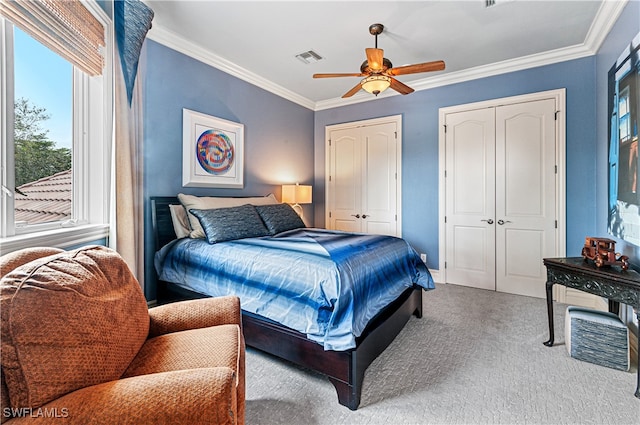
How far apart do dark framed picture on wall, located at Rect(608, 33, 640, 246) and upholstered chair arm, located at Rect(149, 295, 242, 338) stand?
2573 millimetres

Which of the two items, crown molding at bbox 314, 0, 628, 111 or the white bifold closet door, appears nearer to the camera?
crown molding at bbox 314, 0, 628, 111

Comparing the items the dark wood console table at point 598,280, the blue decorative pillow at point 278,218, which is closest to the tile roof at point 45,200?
the blue decorative pillow at point 278,218

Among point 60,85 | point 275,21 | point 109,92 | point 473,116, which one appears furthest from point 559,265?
point 60,85

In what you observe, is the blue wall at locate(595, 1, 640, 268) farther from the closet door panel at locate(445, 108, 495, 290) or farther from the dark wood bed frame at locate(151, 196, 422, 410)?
the dark wood bed frame at locate(151, 196, 422, 410)

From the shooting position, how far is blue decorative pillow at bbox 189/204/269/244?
8.34 ft

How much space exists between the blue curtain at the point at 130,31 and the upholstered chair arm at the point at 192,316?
69.7 inches

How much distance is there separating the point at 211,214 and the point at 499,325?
2.78 m

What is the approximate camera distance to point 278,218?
3152 mm

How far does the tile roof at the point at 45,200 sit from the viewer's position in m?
1.65

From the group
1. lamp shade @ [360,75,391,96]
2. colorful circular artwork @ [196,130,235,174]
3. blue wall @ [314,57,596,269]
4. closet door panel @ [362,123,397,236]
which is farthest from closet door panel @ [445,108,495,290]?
colorful circular artwork @ [196,130,235,174]

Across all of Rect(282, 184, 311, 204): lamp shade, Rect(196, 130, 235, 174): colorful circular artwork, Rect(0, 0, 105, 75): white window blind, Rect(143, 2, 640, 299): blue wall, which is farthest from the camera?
Rect(282, 184, 311, 204): lamp shade

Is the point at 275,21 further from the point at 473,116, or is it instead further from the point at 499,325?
the point at 499,325

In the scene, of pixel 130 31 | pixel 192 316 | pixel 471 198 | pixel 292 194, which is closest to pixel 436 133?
pixel 471 198

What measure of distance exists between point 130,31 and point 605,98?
4.11m
